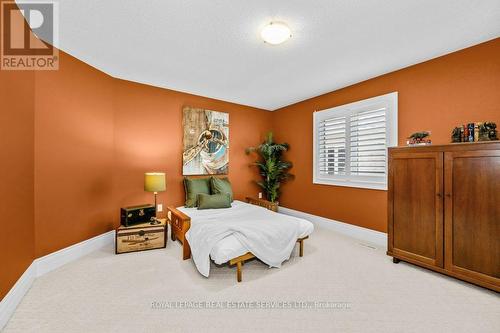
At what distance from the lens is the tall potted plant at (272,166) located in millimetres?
4832

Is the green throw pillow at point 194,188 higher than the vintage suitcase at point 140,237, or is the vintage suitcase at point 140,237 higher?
the green throw pillow at point 194,188

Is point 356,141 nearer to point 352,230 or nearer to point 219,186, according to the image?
point 352,230

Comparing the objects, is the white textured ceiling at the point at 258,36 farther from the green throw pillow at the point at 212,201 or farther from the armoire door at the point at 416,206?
the green throw pillow at the point at 212,201

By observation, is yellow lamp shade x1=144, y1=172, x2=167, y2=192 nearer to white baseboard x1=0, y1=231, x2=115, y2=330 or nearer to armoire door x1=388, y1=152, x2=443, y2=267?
white baseboard x1=0, y1=231, x2=115, y2=330

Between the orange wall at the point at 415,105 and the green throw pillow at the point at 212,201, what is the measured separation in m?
1.92

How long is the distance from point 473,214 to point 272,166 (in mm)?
3257

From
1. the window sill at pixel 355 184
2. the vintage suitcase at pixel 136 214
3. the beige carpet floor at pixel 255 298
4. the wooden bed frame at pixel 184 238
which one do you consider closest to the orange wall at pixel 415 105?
the window sill at pixel 355 184

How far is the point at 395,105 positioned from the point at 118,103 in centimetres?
435

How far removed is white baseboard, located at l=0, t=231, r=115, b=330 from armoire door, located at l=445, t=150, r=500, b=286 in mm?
4154

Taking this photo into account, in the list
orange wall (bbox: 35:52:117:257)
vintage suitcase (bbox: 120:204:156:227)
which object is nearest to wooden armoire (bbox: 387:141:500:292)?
vintage suitcase (bbox: 120:204:156:227)

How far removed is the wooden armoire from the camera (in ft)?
6.60

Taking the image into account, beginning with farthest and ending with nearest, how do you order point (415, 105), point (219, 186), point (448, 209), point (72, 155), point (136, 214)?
point (219, 186) → point (136, 214) → point (415, 105) → point (72, 155) → point (448, 209)

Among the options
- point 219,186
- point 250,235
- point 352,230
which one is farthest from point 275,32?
point 352,230

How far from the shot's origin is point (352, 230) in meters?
3.68
